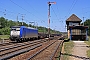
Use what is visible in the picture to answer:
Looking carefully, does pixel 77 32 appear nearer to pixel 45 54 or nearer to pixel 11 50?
pixel 11 50

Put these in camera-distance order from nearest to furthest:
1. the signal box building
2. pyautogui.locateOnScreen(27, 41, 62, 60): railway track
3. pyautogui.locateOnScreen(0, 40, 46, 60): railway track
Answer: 1. pyautogui.locateOnScreen(27, 41, 62, 60): railway track
2. pyautogui.locateOnScreen(0, 40, 46, 60): railway track
3. the signal box building

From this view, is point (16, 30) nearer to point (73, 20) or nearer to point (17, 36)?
point (17, 36)

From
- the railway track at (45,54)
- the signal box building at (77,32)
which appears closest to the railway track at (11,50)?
the railway track at (45,54)

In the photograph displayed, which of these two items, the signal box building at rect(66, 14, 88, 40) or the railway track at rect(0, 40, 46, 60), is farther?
the signal box building at rect(66, 14, 88, 40)

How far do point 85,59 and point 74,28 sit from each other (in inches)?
1561

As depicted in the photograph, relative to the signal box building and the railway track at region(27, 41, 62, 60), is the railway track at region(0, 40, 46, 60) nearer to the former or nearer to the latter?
the railway track at region(27, 41, 62, 60)

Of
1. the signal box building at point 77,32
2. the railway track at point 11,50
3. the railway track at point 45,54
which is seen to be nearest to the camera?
the railway track at point 45,54

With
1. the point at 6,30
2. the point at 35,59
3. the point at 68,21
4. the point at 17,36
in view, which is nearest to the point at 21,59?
the point at 35,59

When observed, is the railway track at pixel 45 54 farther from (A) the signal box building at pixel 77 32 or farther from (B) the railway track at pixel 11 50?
(A) the signal box building at pixel 77 32

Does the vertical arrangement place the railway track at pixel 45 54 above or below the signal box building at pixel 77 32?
below

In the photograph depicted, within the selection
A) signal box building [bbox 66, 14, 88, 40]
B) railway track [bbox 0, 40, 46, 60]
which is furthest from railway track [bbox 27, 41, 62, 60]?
signal box building [bbox 66, 14, 88, 40]

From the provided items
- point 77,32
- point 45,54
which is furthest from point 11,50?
point 77,32

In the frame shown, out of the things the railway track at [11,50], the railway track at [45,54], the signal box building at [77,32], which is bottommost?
the railway track at [45,54]

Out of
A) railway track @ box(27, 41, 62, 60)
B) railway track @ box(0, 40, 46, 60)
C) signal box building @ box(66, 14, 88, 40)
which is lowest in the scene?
railway track @ box(27, 41, 62, 60)
